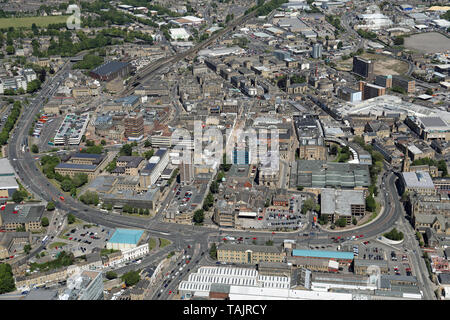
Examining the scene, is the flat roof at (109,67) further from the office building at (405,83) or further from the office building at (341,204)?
the office building at (341,204)

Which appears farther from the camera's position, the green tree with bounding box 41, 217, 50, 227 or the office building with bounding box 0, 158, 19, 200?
the office building with bounding box 0, 158, 19, 200

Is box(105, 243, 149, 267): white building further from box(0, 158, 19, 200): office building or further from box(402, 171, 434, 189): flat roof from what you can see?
box(402, 171, 434, 189): flat roof

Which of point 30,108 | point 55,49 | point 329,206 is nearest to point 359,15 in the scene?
point 55,49

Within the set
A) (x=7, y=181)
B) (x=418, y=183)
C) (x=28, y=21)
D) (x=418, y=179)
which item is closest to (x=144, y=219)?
(x=7, y=181)

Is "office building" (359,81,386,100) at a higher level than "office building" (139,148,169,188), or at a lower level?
lower

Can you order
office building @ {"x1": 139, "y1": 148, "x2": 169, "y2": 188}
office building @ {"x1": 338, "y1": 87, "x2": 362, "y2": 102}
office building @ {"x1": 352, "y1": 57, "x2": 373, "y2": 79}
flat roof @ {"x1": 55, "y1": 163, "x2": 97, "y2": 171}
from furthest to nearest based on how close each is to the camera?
office building @ {"x1": 352, "y1": 57, "x2": 373, "y2": 79}, office building @ {"x1": 338, "y1": 87, "x2": 362, "y2": 102}, flat roof @ {"x1": 55, "y1": 163, "x2": 97, "y2": 171}, office building @ {"x1": 139, "y1": 148, "x2": 169, "y2": 188}

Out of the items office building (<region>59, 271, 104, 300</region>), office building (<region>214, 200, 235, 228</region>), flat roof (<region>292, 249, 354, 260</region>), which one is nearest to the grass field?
office building (<region>214, 200, 235, 228</region>)

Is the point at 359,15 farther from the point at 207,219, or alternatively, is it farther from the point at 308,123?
the point at 207,219
